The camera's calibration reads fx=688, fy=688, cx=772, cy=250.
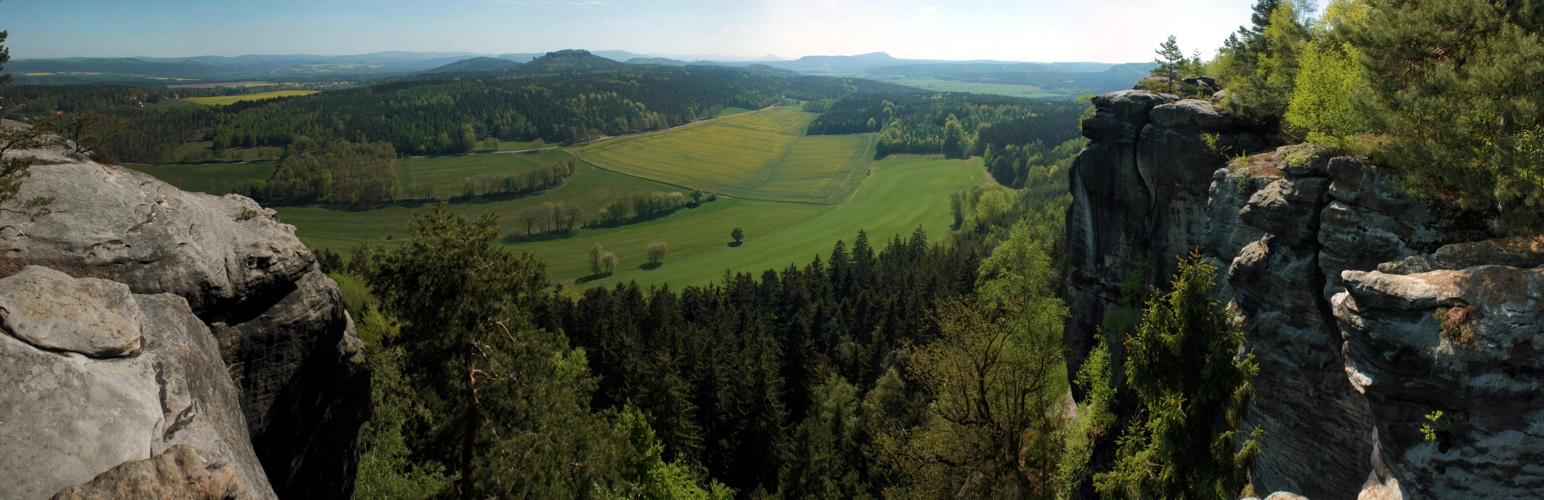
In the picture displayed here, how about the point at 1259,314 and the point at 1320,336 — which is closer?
the point at 1320,336

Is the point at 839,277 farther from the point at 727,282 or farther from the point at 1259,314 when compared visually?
the point at 1259,314

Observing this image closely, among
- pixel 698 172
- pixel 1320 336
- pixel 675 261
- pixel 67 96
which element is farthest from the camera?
pixel 698 172

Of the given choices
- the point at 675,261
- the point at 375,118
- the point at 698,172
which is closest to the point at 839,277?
the point at 675,261

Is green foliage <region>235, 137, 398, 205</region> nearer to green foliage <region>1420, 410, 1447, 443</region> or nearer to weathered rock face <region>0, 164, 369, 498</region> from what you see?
weathered rock face <region>0, 164, 369, 498</region>

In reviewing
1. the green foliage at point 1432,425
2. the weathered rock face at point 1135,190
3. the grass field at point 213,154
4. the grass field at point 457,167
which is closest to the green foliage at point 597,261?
the grass field at point 457,167

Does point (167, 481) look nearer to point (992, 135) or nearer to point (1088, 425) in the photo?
point (1088, 425)

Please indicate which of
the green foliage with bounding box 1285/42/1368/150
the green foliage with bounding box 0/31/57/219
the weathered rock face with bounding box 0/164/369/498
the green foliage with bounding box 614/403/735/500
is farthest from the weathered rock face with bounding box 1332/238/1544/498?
the green foliage with bounding box 0/31/57/219
